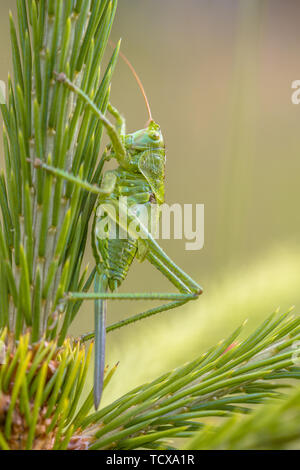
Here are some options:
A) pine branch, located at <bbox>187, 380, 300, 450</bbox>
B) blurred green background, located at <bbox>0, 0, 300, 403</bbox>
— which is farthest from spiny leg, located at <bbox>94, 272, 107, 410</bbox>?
blurred green background, located at <bbox>0, 0, 300, 403</bbox>

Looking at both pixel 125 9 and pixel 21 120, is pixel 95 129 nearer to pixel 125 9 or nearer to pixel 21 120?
pixel 21 120

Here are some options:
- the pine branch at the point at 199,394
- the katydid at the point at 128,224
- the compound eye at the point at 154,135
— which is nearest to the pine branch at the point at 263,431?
the pine branch at the point at 199,394

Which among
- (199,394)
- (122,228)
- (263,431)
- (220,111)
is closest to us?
(263,431)

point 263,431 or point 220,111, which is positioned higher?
point 220,111

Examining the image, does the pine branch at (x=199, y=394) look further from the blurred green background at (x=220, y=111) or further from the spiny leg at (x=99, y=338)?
the blurred green background at (x=220, y=111)

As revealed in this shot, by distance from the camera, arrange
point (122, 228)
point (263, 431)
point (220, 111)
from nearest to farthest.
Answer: point (263, 431), point (122, 228), point (220, 111)

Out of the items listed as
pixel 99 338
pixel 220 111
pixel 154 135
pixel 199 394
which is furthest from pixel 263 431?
pixel 220 111

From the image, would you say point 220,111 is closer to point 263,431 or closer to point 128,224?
point 128,224
